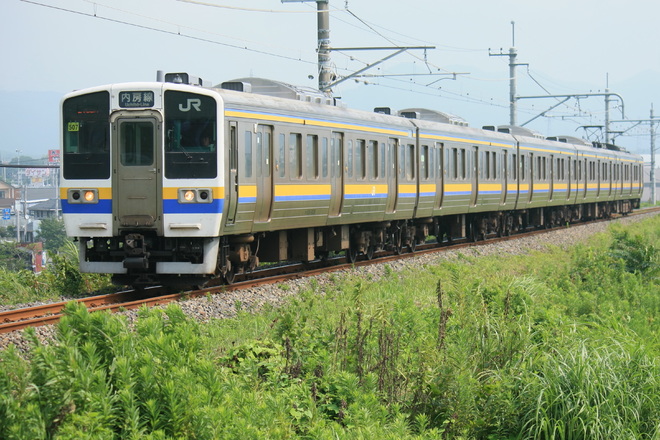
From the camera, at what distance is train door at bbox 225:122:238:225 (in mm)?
12367

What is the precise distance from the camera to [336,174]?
15867 millimetres

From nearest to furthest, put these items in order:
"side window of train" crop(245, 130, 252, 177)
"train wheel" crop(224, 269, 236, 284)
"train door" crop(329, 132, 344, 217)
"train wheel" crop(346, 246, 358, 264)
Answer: "side window of train" crop(245, 130, 252, 177) < "train wheel" crop(224, 269, 236, 284) < "train door" crop(329, 132, 344, 217) < "train wheel" crop(346, 246, 358, 264)

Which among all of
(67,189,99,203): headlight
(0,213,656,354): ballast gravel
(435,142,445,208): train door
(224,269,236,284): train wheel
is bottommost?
(0,213,656,354): ballast gravel

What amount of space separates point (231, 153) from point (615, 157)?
32040 millimetres

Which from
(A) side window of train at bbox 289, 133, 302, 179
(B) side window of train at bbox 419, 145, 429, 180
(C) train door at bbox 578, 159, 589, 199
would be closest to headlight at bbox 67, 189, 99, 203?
(A) side window of train at bbox 289, 133, 302, 179

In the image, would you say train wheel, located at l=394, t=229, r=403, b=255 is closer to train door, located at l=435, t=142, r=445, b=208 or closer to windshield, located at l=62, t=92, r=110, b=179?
train door, located at l=435, t=142, r=445, b=208

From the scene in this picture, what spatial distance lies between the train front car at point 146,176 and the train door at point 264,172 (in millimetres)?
1203

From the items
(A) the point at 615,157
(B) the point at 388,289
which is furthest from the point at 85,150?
(A) the point at 615,157

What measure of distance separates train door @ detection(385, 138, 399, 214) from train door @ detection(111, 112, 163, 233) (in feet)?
22.7

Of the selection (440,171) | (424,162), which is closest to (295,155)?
(424,162)

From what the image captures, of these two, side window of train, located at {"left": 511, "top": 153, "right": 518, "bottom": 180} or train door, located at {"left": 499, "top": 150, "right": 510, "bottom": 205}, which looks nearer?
train door, located at {"left": 499, "top": 150, "right": 510, "bottom": 205}

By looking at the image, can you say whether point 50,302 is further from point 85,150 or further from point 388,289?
point 388,289

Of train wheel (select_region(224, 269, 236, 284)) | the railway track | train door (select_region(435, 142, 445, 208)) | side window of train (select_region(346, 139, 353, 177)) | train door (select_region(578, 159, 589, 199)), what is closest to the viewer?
the railway track

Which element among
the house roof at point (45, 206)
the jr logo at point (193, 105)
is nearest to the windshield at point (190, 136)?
the jr logo at point (193, 105)
